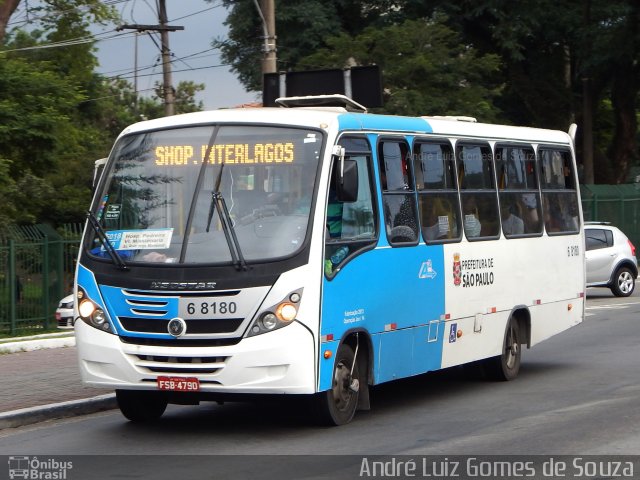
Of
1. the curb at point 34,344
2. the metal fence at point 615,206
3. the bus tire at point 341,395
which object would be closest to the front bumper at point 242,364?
the bus tire at point 341,395

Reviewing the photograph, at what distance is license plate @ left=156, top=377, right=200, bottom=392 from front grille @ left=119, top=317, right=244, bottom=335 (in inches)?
15.0

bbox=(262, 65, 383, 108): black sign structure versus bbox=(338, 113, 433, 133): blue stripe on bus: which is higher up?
bbox=(262, 65, 383, 108): black sign structure

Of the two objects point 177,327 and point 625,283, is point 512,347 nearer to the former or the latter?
point 177,327

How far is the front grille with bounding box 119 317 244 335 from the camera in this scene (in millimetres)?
9648

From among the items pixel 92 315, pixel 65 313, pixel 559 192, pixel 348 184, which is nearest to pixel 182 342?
pixel 92 315

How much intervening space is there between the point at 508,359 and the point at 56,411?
5262 mm

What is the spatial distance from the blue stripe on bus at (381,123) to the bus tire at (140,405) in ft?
9.55

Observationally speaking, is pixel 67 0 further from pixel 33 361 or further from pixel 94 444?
pixel 94 444

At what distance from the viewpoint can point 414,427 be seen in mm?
10500

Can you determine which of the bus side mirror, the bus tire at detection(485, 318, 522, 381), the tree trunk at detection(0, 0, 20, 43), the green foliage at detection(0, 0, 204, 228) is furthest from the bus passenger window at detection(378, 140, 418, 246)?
the tree trunk at detection(0, 0, 20, 43)

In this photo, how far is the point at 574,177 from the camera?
16062 millimetres

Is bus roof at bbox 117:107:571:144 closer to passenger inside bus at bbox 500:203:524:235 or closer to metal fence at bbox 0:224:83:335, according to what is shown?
passenger inside bus at bbox 500:203:524:235

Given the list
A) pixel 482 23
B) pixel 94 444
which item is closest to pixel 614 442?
pixel 94 444

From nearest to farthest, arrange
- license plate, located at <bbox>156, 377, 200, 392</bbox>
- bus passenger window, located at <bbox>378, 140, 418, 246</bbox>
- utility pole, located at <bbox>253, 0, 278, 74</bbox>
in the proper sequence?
1. license plate, located at <bbox>156, 377, 200, 392</bbox>
2. bus passenger window, located at <bbox>378, 140, 418, 246</bbox>
3. utility pole, located at <bbox>253, 0, 278, 74</bbox>
